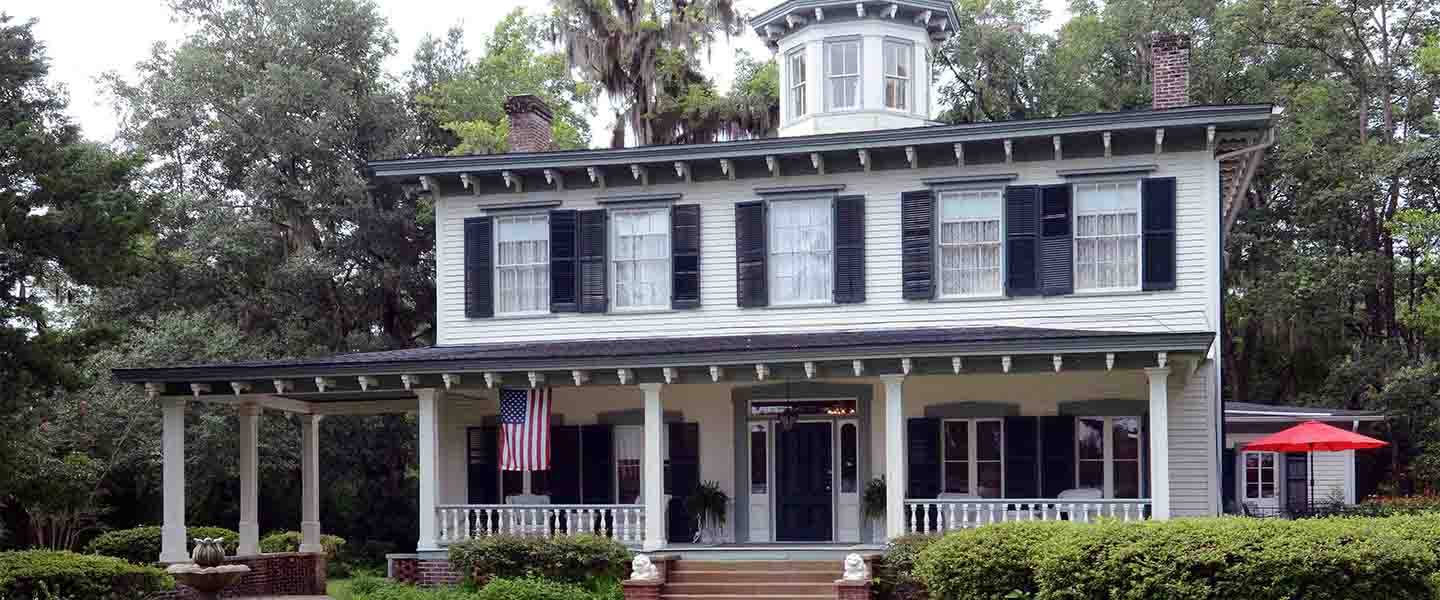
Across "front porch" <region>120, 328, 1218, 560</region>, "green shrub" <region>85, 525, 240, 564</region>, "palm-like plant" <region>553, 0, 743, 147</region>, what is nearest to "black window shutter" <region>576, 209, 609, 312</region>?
"front porch" <region>120, 328, 1218, 560</region>

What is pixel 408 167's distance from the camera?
1011 inches

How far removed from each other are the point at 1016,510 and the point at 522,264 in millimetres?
8189

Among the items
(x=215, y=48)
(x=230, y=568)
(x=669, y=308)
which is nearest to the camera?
(x=230, y=568)

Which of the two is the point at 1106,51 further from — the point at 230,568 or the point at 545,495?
the point at 230,568

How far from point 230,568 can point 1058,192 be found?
38.4 feet

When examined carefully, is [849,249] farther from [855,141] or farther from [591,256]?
[591,256]

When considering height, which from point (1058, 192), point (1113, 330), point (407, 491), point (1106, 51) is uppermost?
point (1106, 51)

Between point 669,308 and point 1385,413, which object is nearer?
point 669,308

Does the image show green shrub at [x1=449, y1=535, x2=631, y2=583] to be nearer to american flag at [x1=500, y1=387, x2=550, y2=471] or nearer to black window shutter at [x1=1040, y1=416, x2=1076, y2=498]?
american flag at [x1=500, y1=387, x2=550, y2=471]

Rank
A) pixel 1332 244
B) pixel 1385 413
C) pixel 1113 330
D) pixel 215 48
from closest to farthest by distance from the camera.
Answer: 1. pixel 1113 330
2. pixel 1385 413
3. pixel 1332 244
4. pixel 215 48

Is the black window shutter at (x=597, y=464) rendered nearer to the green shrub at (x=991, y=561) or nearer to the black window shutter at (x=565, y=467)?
the black window shutter at (x=565, y=467)

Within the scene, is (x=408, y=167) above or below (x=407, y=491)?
above

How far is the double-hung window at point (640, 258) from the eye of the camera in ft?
82.8

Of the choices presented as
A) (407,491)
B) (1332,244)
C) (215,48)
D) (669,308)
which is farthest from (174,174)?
(1332,244)
